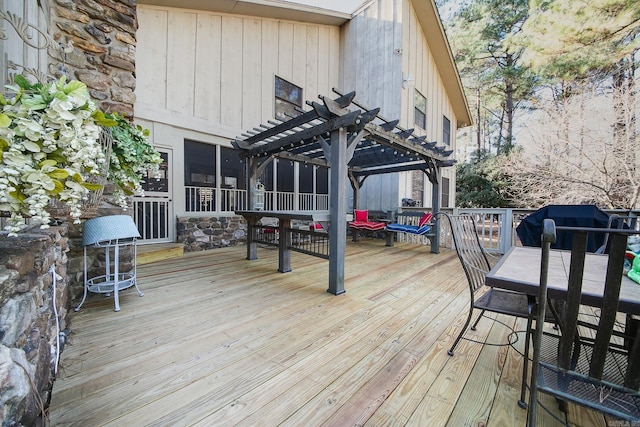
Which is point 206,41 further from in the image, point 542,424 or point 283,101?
point 542,424

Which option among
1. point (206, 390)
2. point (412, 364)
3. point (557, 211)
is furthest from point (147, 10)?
A: point (557, 211)

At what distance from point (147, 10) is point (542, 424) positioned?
7.52m

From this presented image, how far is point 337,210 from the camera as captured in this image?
124 inches

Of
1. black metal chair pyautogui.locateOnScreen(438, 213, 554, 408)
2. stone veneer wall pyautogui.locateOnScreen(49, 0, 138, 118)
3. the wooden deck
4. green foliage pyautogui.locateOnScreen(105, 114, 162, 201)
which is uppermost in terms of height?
stone veneer wall pyautogui.locateOnScreen(49, 0, 138, 118)

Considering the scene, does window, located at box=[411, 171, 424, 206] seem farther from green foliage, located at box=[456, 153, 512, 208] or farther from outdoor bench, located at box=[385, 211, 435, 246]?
green foliage, located at box=[456, 153, 512, 208]

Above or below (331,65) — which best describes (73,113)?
below

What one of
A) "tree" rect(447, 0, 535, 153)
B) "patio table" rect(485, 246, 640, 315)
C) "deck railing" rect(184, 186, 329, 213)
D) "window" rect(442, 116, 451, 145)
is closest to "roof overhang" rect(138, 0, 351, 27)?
"deck railing" rect(184, 186, 329, 213)

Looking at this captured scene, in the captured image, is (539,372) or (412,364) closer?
(539,372)

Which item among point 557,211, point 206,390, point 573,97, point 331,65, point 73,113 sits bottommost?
point 206,390

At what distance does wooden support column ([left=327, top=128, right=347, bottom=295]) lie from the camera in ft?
10.2

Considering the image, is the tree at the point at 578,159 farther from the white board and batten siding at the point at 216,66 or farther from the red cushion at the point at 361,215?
the white board and batten siding at the point at 216,66

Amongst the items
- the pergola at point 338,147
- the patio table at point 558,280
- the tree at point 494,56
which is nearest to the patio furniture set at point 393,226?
the pergola at point 338,147

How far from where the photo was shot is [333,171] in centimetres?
317

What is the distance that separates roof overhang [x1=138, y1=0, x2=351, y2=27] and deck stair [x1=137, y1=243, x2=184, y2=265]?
4.49 m
